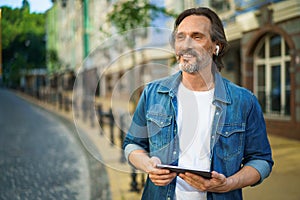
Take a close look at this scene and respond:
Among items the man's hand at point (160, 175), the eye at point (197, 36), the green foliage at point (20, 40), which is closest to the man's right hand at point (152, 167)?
the man's hand at point (160, 175)

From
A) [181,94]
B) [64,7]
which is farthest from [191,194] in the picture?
[64,7]

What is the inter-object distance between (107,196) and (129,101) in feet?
7.63

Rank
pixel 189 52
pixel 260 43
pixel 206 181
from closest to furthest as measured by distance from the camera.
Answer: pixel 206 181, pixel 189 52, pixel 260 43

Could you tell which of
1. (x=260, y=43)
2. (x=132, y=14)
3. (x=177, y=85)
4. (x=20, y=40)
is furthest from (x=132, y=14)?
(x=260, y=43)

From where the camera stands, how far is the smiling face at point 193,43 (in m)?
1.35

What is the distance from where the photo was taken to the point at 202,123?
141 centimetres

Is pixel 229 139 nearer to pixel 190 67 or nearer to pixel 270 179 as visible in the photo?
pixel 190 67

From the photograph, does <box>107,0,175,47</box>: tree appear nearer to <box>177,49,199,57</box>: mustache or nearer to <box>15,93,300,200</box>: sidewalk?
<box>15,93,300,200</box>: sidewalk

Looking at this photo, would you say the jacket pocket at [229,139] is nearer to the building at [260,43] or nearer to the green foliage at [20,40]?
the green foliage at [20,40]

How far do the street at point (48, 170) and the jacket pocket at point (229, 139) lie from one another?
158cm

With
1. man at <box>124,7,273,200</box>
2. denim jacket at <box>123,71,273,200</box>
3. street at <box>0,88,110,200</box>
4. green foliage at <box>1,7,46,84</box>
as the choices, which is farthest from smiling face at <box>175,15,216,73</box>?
street at <box>0,88,110,200</box>

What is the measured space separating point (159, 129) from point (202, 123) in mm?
167

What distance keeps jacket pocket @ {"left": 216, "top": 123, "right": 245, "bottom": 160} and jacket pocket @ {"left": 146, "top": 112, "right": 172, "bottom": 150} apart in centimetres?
19

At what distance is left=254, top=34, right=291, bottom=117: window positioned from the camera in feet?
28.6
